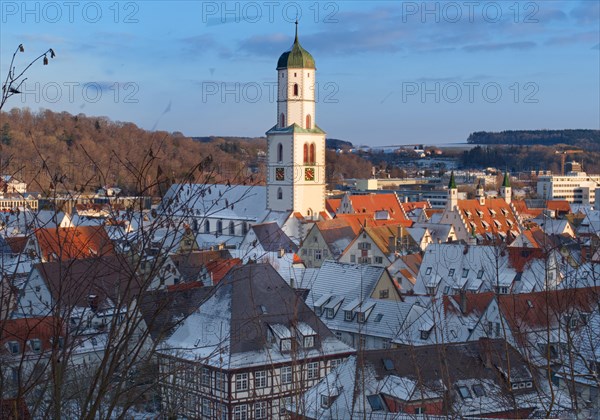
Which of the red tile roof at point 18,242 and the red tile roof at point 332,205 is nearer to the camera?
the red tile roof at point 18,242

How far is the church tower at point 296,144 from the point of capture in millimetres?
47875

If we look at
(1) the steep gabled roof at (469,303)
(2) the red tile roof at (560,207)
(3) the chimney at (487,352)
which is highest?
(2) the red tile roof at (560,207)

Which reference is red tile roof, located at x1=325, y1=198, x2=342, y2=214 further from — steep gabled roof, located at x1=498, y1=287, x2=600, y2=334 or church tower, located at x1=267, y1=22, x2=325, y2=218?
steep gabled roof, located at x1=498, y1=287, x2=600, y2=334

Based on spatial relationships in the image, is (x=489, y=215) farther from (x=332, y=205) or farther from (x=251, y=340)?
(x=251, y=340)

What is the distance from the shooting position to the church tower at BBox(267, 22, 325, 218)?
4788cm

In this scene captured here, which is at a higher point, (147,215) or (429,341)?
(147,215)

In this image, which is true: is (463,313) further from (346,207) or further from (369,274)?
(346,207)

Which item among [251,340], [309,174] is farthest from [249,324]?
[309,174]

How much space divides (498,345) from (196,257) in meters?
12.0

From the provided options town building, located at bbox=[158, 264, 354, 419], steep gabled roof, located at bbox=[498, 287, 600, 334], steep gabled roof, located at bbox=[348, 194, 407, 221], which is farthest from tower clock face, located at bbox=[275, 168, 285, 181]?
town building, located at bbox=[158, 264, 354, 419]

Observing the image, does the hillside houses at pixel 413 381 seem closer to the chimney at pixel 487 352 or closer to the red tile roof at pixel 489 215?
the chimney at pixel 487 352

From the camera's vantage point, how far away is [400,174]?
145750mm

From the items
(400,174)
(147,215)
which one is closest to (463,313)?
(147,215)

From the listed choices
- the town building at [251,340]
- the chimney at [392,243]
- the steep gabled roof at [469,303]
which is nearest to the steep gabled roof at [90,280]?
the town building at [251,340]
